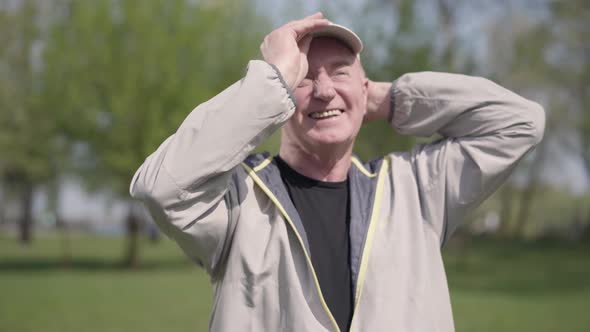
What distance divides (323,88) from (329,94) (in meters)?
0.03

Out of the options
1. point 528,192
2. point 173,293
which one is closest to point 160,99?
point 173,293

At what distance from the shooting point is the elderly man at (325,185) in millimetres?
1994

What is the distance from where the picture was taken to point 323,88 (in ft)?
7.47

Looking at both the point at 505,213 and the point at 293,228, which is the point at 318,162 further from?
the point at 505,213

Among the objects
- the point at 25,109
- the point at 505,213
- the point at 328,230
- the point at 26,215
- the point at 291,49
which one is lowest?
the point at 505,213

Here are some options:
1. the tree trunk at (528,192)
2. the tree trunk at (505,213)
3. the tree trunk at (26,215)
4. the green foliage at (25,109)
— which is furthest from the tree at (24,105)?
the tree trunk at (505,213)

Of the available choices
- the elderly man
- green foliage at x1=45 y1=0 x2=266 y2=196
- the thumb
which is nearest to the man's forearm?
the elderly man

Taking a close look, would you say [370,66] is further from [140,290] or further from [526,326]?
[526,326]

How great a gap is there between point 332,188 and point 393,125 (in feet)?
1.20

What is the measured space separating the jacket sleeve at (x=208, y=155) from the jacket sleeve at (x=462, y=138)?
608 millimetres

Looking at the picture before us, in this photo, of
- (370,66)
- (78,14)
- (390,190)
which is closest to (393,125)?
(390,190)

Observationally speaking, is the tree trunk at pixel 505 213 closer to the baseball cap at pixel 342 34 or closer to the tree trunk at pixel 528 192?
the tree trunk at pixel 528 192

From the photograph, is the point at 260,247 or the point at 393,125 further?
the point at 393,125

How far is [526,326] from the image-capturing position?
9.96 metres
